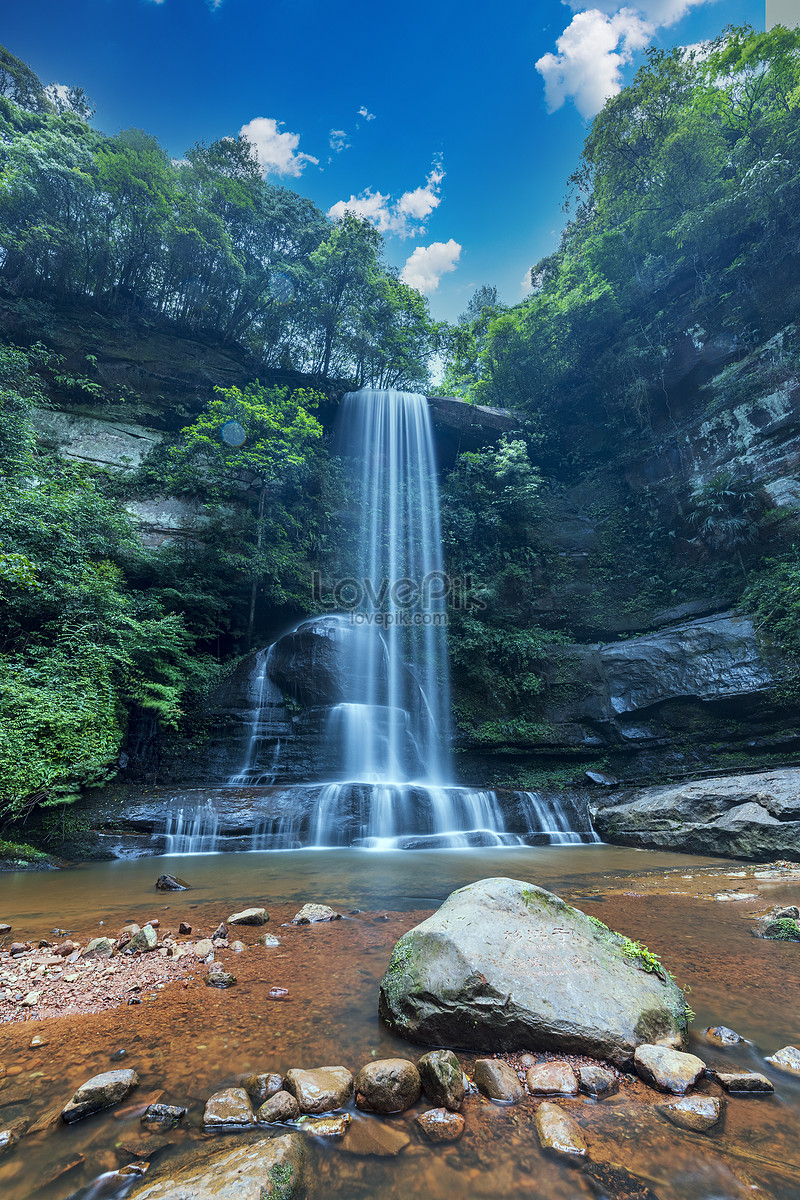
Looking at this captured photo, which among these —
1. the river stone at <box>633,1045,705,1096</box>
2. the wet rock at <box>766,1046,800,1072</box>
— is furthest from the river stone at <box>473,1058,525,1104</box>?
the wet rock at <box>766,1046,800,1072</box>

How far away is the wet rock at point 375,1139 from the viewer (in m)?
1.60

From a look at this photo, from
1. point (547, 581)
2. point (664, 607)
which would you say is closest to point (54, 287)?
point (547, 581)

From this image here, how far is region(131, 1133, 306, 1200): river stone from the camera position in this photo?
137cm

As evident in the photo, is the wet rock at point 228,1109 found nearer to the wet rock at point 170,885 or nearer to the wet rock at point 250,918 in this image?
the wet rock at point 250,918

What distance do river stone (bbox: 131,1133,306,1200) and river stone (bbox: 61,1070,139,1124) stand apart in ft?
1.65

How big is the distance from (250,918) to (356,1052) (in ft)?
7.01

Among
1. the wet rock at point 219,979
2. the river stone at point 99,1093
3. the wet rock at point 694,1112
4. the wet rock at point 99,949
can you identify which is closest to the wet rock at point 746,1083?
the wet rock at point 694,1112

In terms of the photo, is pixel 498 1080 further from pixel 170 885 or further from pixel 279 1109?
pixel 170 885

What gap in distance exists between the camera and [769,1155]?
1533 millimetres

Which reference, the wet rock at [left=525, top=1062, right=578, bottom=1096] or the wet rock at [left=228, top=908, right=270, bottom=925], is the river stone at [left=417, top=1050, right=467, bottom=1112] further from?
the wet rock at [left=228, top=908, right=270, bottom=925]

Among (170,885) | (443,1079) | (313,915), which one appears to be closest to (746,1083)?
(443,1079)

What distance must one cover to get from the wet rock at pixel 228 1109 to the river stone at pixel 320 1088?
174 mm

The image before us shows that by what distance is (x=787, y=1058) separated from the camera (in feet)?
6.78

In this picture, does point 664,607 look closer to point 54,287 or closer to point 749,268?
point 749,268
